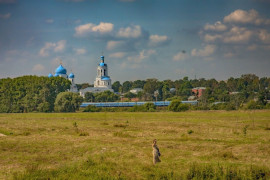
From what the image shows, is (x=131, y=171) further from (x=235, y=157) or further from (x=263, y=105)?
(x=263, y=105)

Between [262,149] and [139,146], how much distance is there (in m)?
7.63

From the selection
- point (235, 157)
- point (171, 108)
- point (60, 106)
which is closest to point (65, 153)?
point (235, 157)

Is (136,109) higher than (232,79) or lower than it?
lower

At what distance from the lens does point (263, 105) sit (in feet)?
260

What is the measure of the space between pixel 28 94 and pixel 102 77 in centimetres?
9190

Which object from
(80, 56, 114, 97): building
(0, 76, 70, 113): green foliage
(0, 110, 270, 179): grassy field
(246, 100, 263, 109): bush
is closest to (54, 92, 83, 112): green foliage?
(0, 76, 70, 113): green foliage

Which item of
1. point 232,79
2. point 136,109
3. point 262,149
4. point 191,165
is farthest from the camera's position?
point 232,79

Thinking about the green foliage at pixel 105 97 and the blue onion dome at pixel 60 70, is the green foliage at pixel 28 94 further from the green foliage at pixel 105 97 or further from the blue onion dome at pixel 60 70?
the blue onion dome at pixel 60 70

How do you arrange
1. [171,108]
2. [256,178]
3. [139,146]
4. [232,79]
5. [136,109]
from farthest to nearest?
[232,79], [136,109], [171,108], [139,146], [256,178]

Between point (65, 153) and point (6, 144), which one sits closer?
point (65, 153)

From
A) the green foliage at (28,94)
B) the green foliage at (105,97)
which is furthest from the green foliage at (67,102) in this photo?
the green foliage at (105,97)

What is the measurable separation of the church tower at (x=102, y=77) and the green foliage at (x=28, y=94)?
76.3 m

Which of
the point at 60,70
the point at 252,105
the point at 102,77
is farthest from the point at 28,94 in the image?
the point at 102,77

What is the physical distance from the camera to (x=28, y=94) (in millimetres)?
96688
